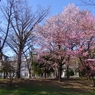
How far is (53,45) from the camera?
26188mm

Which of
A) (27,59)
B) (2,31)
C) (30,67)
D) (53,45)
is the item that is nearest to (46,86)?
(53,45)

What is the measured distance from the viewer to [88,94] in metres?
19.7

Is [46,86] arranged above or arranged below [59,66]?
below

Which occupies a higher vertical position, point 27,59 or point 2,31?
point 2,31

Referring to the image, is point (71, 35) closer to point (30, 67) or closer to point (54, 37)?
point (54, 37)

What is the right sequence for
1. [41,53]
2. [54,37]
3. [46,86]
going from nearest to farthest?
[46,86], [54,37], [41,53]

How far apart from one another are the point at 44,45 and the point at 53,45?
105 cm

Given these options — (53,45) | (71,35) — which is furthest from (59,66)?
(71,35)

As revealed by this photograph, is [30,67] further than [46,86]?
Yes

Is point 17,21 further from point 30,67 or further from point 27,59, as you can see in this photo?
point 30,67

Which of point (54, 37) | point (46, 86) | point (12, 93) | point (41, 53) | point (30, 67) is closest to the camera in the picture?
point (12, 93)

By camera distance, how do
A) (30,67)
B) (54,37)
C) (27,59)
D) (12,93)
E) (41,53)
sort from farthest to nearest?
(30,67) < (27,59) < (41,53) < (54,37) < (12,93)

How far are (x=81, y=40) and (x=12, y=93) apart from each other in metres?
8.98

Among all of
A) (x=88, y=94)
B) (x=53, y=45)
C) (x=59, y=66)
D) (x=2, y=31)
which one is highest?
(x=2, y=31)
